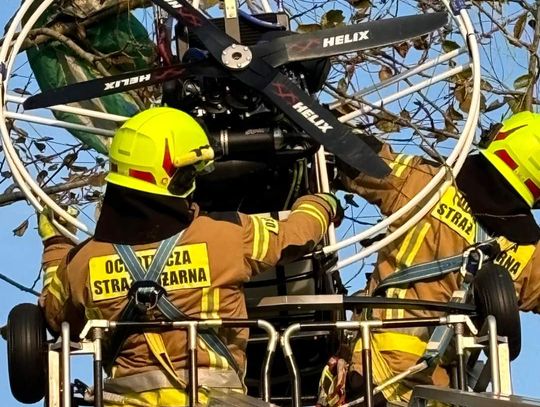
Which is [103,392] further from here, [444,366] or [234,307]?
[444,366]

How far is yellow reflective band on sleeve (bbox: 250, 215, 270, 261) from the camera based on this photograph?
23.5ft

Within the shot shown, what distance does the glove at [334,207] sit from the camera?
25.1ft

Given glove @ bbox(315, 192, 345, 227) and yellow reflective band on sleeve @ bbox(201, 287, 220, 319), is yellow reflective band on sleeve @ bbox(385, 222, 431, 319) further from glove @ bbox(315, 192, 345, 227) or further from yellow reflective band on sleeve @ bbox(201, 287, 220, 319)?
yellow reflective band on sleeve @ bbox(201, 287, 220, 319)

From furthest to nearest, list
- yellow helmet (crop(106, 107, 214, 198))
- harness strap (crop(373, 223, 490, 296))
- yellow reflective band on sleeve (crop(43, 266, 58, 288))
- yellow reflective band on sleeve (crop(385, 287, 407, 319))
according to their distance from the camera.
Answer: yellow reflective band on sleeve (crop(385, 287, 407, 319)) < harness strap (crop(373, 223, 490, 296)) < yellow reflective band on sleeve (crop(43, 266, 58, 288)) < yellow helmet (crop(106, 107, 214, 198))

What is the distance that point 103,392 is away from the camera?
698 cm

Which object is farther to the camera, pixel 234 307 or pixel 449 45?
pixel 449 45

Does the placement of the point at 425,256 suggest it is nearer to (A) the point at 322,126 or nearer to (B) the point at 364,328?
(A) the point at 322,126

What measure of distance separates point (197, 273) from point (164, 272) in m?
0.16

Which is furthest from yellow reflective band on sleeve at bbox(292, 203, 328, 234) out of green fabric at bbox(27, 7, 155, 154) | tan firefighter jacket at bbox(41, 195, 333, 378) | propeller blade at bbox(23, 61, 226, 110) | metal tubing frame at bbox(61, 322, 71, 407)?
green fabric at bbox(27, 7, 155, 154)

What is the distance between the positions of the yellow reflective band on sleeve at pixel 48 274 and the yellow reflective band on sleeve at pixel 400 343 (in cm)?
167

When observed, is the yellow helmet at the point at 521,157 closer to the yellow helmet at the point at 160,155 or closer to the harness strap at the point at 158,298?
the yellow helmet at the point at 160,155

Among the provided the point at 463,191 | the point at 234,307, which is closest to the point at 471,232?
the point at 463,191

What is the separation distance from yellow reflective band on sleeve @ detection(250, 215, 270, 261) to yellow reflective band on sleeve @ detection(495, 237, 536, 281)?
4.29 ft

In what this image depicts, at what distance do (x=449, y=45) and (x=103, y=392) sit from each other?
3070 mm
